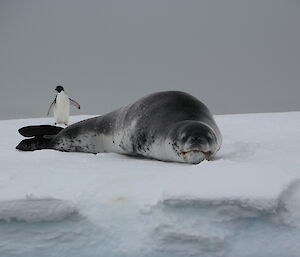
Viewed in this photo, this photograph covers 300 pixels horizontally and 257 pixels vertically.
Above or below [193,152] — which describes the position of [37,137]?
above

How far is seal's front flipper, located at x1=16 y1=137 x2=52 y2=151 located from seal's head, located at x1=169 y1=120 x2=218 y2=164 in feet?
6.28

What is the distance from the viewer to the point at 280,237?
1.95m

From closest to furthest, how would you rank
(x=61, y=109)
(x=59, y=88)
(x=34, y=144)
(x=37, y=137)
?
(x=34, y=144), (x=37, y=137), (x=61, y=109), (x=59, y=88)

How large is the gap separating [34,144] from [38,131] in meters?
0.30

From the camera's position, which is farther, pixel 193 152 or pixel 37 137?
pixel 37 137

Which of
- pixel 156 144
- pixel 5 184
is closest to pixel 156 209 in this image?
pixel 5 184

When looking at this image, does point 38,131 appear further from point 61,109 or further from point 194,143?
point 61,109

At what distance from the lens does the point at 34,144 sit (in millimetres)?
4703

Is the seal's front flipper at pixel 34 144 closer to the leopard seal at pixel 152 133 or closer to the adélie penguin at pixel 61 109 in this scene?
the leopard seal at pixel 152 133

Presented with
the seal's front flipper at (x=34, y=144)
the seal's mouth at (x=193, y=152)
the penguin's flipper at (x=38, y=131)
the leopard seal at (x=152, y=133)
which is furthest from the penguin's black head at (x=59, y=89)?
the seal's mouth at (x=193, y=152)

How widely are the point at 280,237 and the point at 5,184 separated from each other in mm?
1330

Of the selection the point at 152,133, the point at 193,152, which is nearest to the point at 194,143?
the point at 193,152

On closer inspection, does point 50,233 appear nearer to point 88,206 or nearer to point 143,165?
point 88,206

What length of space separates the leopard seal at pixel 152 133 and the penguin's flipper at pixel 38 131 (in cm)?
1
